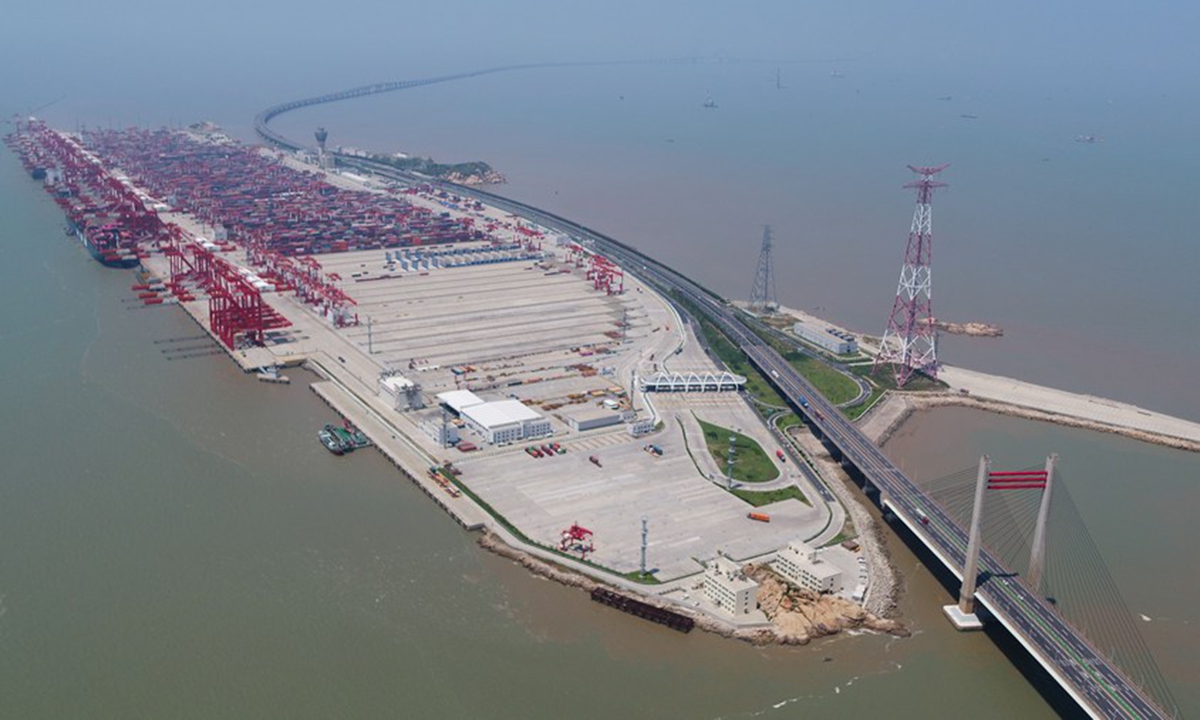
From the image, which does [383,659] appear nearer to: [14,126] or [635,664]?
[635,664]

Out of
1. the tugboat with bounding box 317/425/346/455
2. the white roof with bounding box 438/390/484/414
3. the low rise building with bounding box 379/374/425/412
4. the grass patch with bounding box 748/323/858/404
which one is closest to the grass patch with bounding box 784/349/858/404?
the grass patch with bounding box 748/323/858/404

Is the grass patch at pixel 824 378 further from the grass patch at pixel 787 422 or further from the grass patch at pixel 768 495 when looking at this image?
the grass patch at pixel 768 495

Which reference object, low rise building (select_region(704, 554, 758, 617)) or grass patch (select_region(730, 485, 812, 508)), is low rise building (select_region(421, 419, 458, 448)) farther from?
low rise building (select_region(704, 554, 758, 617))

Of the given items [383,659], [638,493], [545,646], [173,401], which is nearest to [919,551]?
[638,493]

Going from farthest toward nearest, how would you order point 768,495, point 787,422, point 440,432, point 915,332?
point 915,332, point 787,422, point 440,432, point 768,495

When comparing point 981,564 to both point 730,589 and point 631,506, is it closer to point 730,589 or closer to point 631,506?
point 730,589

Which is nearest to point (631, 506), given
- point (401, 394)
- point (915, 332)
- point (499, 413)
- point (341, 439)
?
point (499, 413)
